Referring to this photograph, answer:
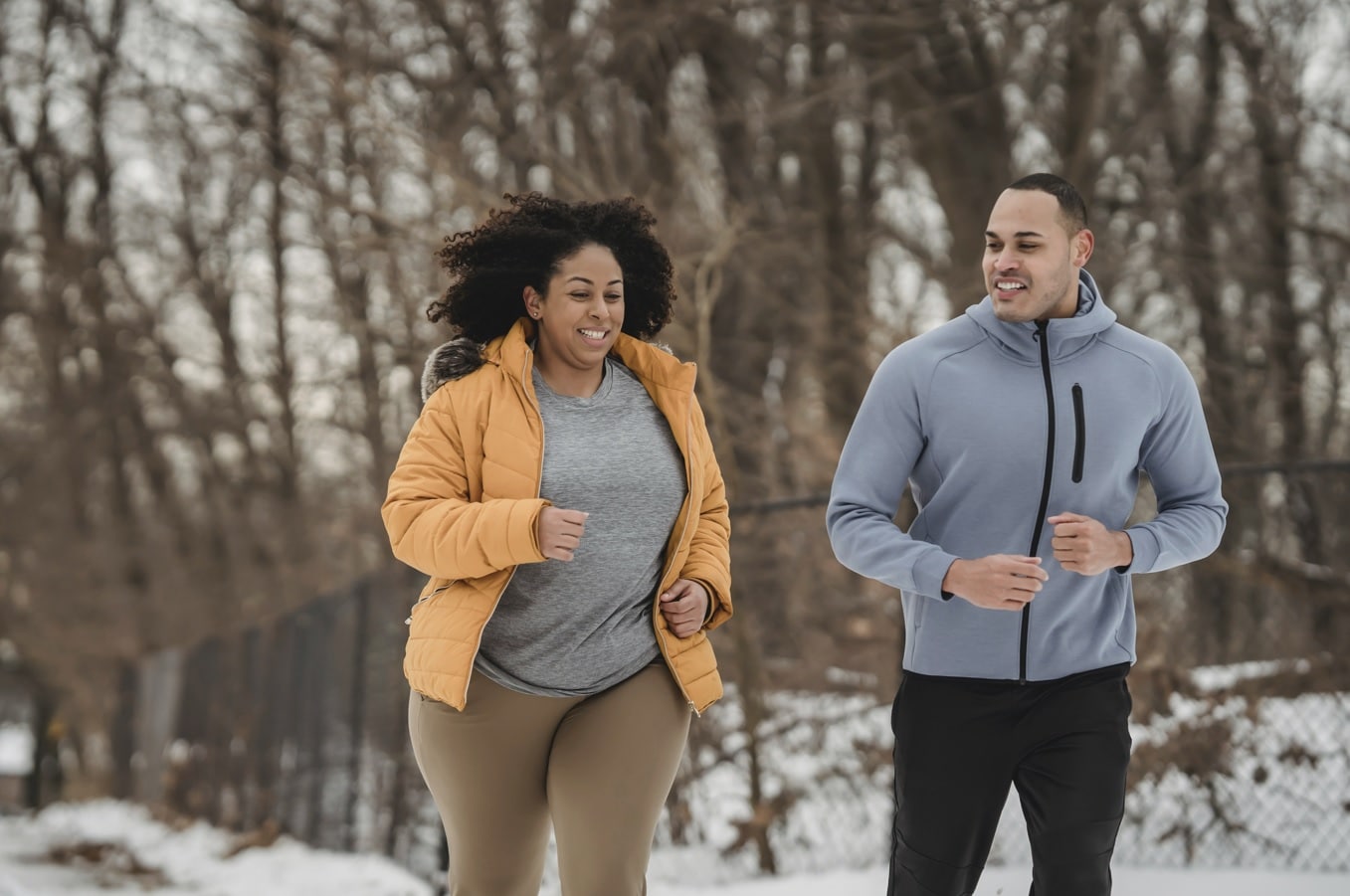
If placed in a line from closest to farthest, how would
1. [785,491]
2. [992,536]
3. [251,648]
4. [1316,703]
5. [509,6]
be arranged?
[992,536], [1316,703], [785,491], [509,6], [251,648]

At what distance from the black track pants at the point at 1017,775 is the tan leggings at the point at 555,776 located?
0.58 m

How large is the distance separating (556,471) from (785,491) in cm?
677

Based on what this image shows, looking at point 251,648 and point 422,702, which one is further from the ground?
point 422,702

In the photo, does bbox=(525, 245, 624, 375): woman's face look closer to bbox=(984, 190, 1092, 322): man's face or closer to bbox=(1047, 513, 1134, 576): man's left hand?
bbox=(984, 190, 1092, 322): man's face

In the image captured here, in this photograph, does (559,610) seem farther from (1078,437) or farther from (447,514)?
(1078,437)

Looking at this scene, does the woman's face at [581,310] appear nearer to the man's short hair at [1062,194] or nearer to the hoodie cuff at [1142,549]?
the man's short hair at [1062,194]

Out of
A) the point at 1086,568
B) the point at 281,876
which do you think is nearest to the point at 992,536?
the point at 1086,568

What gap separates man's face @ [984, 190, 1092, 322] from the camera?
3307mm

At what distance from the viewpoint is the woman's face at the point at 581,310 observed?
3.49 metres

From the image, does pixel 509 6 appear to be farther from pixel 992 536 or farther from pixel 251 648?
pixel 992 536

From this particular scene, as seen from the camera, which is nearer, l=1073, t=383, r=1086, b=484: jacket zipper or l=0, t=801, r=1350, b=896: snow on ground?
l=1073, t=383, r=1086, b=484: jacket zipper

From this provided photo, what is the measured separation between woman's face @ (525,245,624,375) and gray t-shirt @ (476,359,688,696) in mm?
146

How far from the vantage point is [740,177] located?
41.4 feet

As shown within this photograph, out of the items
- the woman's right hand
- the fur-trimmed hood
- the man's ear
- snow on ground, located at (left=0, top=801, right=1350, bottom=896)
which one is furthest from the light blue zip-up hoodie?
snow on ground, located at (left=0, top=801, right=1350, bottom=896)
